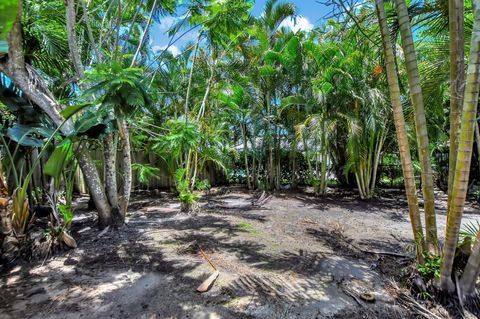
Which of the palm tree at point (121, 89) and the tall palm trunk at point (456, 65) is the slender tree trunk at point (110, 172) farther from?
the tall palm trunk at point (456, 65)

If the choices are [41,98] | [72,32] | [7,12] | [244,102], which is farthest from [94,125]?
[244,102]

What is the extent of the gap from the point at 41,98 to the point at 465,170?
18.4 feet

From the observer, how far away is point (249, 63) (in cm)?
986

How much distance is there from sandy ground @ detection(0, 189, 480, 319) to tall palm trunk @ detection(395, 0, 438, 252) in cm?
88

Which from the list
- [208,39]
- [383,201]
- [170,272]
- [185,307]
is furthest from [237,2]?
[383,201]

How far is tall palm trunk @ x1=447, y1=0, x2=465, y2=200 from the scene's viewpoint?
243 cm

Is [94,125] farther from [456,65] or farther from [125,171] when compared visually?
[456,65]

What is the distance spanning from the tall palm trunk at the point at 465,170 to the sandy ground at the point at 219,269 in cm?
70

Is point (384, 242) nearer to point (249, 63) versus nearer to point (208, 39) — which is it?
point (208, 39)

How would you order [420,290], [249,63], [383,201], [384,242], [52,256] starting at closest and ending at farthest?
[420,290]
[52,256]
[384,242]
[383,201]
[249,63]

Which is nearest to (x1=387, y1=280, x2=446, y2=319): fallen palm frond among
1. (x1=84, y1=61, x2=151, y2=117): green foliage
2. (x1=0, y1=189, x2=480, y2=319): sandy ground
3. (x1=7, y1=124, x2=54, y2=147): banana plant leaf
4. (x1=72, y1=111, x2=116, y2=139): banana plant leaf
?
(x1=0, y1=189, x2=480, y2=319): sandy ground

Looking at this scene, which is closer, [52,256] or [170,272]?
[170,272]

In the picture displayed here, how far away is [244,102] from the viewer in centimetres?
1024

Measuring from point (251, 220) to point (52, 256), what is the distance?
3.58 m
